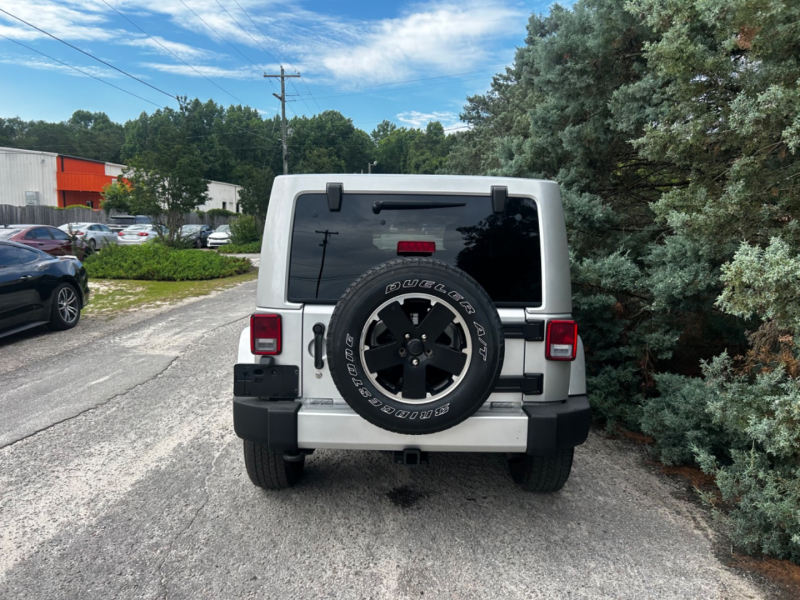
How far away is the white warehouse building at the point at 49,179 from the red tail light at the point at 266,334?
132 feet

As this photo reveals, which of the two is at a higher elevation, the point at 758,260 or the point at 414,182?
the point at 414,182

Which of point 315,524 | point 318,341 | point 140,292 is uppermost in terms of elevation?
point 318,341

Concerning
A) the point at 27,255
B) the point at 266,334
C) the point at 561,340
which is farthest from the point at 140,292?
the point at 561,340

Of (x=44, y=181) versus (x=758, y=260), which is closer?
(x=758, y=260)

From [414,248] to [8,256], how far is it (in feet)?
24.9

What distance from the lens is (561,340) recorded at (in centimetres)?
305

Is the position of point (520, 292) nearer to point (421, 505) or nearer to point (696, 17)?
point (421, 505)

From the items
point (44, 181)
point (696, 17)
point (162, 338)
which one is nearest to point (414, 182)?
point (696, 17)

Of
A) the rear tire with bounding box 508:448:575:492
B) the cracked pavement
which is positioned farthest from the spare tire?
the rear tire with bounding box 508:448:575:492

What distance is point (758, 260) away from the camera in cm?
295

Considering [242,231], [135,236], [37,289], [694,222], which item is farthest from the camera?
[242,231]

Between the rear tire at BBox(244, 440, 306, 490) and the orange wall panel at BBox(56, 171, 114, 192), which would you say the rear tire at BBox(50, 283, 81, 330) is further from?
the orange wall panel at BBox(56, 171, 114, 192)

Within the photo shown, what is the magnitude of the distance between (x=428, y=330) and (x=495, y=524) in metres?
1.39

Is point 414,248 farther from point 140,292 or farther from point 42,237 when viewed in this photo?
point 42,237
